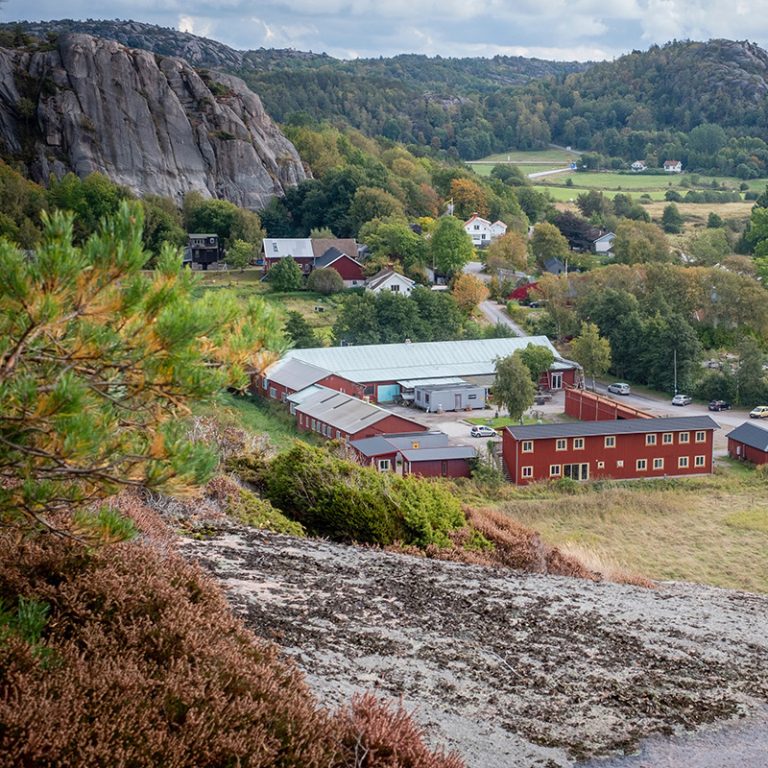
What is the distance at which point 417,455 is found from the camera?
975 inches

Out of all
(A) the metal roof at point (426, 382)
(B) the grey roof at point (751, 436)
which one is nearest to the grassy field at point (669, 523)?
(B) the grey roof at point (751, 436)

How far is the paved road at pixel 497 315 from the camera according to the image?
42466 mm

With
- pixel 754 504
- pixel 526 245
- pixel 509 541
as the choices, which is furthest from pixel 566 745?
pixel 526 245

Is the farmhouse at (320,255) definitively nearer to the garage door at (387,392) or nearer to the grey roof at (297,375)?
the garage door at (387,392)

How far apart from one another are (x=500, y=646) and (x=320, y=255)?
42.8 meters

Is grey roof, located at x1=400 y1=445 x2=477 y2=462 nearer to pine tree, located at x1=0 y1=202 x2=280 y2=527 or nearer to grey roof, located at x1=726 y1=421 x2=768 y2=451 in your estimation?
grey roof, located at x1=726 y1=421 x2=768 y2=451

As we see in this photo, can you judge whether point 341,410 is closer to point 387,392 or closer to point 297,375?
point 297,375

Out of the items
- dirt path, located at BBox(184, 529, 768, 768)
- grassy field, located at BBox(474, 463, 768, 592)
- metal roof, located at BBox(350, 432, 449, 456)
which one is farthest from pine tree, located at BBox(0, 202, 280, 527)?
metal roof, located at BBox(350, 432, 449, 456)

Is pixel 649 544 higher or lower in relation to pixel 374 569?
lower

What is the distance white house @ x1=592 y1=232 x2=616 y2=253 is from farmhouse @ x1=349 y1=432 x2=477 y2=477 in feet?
124

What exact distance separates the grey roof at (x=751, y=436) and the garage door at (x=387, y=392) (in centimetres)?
1083

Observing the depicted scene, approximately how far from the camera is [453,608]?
7926mm

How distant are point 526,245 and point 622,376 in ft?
60.1

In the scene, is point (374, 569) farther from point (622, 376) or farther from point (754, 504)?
point (622, 376)
